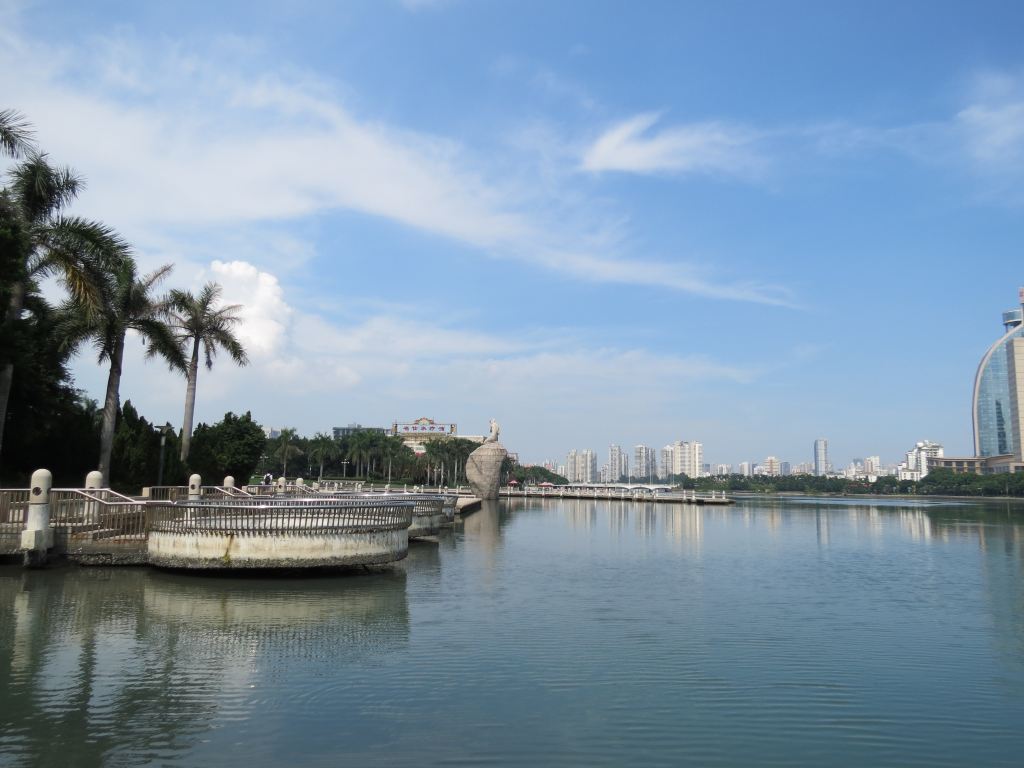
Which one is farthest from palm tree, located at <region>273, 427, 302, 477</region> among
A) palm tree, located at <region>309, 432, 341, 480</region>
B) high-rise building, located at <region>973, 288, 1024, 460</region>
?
high-rise building, located at <region>973, 288, 1024, 460</region>

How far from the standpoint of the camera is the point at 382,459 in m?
119

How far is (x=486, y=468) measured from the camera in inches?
3014

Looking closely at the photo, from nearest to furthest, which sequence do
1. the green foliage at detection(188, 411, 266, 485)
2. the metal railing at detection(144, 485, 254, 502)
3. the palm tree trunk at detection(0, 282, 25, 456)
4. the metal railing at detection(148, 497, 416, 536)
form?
the metal railing at detection(148, 497, 416, 536), the palm tree trunk at detection(0, 282, 25, 456), the metal railing at detection(144, 485, 254, 502), the green foliage at detection(188, 411, 266, 485)

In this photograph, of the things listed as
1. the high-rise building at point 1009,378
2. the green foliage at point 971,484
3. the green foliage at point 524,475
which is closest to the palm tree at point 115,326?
the green foliage at point 524,475

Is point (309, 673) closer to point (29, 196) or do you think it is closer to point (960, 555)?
point (29, 196)

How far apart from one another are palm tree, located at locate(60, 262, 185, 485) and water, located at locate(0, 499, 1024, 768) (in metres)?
9.89

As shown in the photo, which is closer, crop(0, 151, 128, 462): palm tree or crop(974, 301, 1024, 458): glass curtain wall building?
crop(0, 151, 128, 462): palm tree

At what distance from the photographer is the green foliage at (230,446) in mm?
44719

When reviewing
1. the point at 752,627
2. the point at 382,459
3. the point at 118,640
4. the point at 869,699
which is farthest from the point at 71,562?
the point at 382,459

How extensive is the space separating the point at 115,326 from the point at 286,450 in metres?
80.9

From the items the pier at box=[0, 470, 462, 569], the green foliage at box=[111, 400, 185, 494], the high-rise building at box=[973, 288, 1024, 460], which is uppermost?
the high-rise building at box=[973, 288, 1024, 460]

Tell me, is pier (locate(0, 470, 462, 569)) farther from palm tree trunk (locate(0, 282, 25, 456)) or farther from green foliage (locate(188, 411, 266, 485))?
green foliage (locate(188, 411, 266, 485))

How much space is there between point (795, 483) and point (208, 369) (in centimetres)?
17447

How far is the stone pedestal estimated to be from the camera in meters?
76.1
